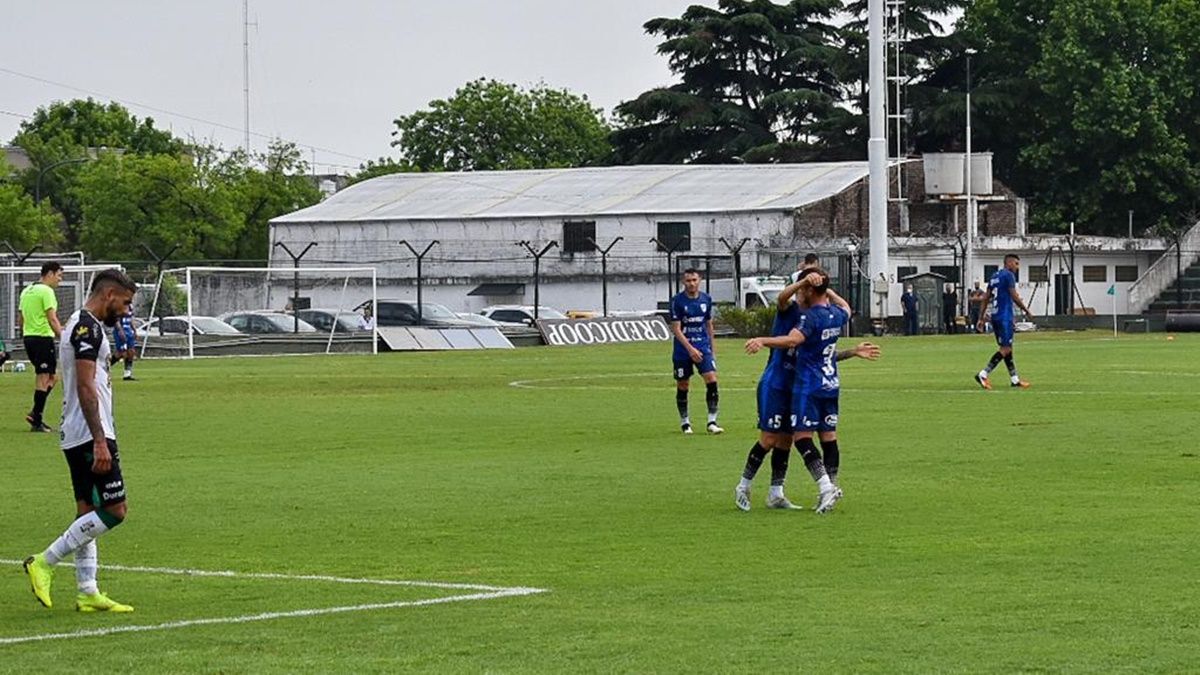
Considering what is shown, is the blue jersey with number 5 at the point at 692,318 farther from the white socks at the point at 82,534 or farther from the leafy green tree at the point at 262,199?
the leafy green tree at the point at 262,199

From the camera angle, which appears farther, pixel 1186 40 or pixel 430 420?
pixel 1186 40

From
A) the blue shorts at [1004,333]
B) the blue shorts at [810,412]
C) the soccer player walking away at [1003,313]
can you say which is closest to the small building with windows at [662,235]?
the soccer player walking away at [1003,313]

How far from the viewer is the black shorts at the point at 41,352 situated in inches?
1085

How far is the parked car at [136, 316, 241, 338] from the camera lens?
204 feet

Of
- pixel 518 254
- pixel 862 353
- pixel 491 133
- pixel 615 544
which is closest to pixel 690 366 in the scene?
pixel 862 353

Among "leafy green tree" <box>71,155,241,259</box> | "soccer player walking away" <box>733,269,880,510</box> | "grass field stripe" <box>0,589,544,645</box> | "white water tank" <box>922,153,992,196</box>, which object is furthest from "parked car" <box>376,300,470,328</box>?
"grass field stripe" <box>0,589,544,645</box>

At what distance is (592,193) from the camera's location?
3755 inches

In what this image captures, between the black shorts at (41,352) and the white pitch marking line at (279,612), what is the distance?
13207mm

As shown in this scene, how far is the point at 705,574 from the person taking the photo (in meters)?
13.4

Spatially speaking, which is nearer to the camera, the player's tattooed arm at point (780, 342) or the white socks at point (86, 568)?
the white socks at point (86, 568)

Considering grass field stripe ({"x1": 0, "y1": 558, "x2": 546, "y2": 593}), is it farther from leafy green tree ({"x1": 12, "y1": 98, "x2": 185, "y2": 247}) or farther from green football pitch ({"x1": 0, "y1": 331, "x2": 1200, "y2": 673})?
leafy green tree ({"x1": 12, "y1": 98, "x2": 185, "y2": 247})

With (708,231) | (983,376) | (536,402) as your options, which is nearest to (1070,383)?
(983,376)

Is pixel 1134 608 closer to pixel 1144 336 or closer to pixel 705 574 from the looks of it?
pixel 705 574

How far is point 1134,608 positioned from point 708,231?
76.9 m
